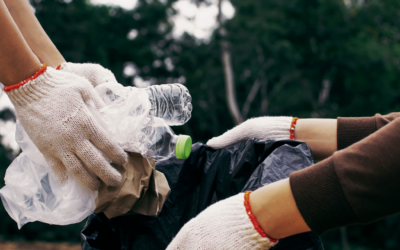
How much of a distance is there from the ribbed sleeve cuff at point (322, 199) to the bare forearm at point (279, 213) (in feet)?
0.06

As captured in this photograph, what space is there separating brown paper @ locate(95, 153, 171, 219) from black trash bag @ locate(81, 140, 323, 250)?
0.37 feet

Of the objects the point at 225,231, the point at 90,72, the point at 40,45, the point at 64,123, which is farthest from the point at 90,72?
the point at 225,231

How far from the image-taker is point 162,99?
4.35 ft

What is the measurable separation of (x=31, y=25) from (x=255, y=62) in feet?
37.1

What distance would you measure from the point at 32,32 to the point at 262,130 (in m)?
0.93

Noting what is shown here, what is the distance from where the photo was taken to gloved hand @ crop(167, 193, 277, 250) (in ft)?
2.21

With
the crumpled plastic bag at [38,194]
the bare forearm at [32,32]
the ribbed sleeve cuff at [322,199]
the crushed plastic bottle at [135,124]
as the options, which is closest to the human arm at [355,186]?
the ribbed sleeve cuff at [322,199]

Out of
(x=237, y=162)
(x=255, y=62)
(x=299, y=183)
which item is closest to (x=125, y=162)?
(x=237, y=162)

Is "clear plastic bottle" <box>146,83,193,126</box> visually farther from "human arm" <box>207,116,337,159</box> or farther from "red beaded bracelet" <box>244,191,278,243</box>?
"red beaded bracelet" <box>244,191,278,243</box>

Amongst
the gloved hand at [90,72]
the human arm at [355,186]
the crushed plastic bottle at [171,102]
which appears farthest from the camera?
the crushed plastic bottle at [171,102]

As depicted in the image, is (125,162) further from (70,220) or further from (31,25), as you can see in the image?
(31,25)

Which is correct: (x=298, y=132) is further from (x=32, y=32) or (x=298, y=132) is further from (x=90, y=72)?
(x=32, y=32)

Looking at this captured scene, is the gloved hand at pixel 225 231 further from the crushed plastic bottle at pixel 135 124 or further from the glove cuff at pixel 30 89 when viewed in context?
the glove cuff at pixel 30 89

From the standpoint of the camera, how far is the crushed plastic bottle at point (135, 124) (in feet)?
3.32
